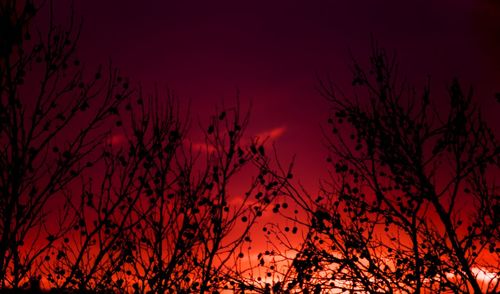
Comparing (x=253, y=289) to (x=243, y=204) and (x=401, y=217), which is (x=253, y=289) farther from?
(x=401, y=217)

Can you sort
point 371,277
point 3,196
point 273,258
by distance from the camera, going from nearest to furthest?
point 3,196 → point 371,277 → point 273,258

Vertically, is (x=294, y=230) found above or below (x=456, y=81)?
below

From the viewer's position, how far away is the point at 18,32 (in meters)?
7.14

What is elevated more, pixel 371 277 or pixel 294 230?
pixel 294 230

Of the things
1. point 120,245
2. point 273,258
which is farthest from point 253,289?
point 120,245

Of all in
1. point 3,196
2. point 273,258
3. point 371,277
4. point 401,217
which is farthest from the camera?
point 273,258

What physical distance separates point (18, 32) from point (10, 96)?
965 millimetres

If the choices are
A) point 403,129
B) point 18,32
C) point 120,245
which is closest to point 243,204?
point 120,245

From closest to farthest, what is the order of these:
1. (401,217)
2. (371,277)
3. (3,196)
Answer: (3,196), (371,277), (401,217)

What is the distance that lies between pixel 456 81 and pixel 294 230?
4338 mm

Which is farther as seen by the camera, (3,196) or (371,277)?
(371,277)

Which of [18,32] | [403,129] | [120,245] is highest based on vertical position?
[403,129]

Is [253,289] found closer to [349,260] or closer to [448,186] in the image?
[349,260]

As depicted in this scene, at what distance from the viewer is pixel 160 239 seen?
958 centimetres
